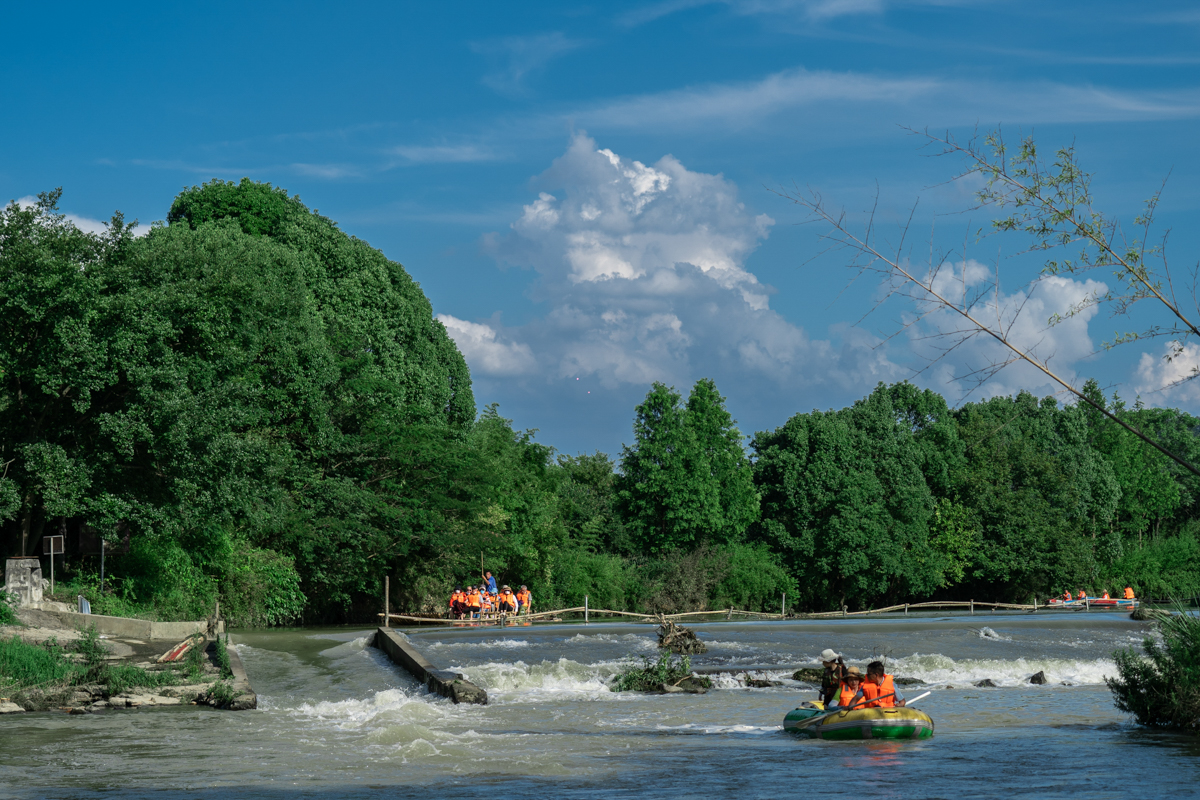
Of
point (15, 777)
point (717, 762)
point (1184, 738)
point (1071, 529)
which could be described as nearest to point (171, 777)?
point (15, 777)

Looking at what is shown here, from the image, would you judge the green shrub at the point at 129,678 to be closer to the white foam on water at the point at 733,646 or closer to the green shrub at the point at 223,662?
the green shrub at the point at 223,662

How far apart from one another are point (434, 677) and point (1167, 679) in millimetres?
12591

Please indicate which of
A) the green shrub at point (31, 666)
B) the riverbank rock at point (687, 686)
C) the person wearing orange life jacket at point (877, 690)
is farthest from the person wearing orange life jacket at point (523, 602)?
the person wearing orange life jacket at point (877, 690)

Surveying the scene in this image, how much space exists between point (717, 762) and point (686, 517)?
41.9 metres

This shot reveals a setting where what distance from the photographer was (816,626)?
130 ft

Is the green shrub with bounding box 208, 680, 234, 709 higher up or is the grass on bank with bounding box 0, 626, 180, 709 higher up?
the grass on bank with bounding box 0, 626, 180, 709

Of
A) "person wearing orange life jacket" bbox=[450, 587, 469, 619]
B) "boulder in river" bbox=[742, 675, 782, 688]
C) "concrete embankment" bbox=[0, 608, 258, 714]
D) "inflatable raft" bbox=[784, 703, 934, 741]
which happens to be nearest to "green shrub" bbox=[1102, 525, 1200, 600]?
"person wearing orange life jacket" bbox=[450, 587, 469, 619]

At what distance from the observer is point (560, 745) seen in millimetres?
15711

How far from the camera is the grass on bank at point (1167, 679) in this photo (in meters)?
15.6

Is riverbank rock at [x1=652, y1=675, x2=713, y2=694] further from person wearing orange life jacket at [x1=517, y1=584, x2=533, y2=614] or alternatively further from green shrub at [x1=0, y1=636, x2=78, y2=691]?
person wearing orange life jacket at [x1=517, y1=584, x2=533, y2=614]

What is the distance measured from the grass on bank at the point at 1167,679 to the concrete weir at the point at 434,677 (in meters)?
10.6

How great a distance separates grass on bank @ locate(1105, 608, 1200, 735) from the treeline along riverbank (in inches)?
824

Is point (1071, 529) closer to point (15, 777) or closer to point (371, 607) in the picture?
point (371, 607)

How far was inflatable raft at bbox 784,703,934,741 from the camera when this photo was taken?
53.8ft
